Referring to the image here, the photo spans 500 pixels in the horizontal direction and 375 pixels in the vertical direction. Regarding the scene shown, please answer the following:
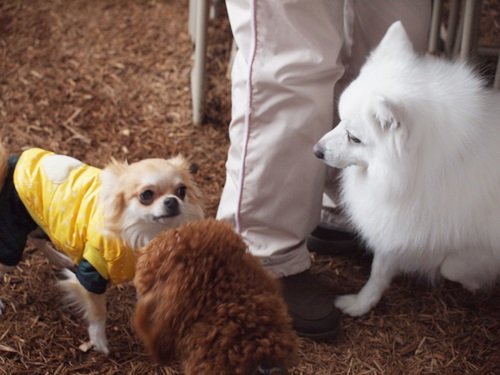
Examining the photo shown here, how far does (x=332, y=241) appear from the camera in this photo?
2129mm

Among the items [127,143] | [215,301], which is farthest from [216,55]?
[215,301]

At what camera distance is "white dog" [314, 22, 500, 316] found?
1.51m

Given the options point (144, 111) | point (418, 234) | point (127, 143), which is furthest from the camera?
point (144, 111)

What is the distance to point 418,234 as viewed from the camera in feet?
5.42

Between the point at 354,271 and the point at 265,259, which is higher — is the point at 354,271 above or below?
below

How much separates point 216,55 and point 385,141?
170 cm

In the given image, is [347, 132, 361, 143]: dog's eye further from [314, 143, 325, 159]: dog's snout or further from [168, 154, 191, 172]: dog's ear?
[168, 154, 191, 172]: dog's ear

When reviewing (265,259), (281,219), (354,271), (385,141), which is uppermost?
(385,141)

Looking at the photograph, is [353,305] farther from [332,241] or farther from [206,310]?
[206,310]

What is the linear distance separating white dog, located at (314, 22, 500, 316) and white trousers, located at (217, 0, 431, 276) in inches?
3.7

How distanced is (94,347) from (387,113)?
1.01 metres

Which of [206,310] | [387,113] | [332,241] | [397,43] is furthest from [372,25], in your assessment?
[206,310]

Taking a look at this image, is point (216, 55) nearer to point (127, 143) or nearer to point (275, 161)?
point (127, 143)

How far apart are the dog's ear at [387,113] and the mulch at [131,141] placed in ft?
2.31
